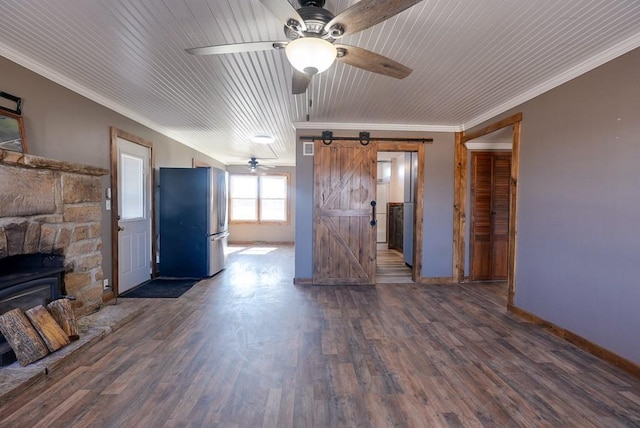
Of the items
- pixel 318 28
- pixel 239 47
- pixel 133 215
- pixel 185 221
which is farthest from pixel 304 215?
pixel 318 28

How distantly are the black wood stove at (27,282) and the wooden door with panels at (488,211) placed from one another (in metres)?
5.20

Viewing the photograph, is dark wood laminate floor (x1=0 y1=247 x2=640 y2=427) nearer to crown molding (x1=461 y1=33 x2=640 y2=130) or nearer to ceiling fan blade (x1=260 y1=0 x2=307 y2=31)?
ceiling fan blade (x1=260 y1=0 x2=307 y2=31)

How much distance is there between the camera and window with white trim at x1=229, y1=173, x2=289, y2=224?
8.79 m

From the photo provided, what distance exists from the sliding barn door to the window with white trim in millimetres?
4442

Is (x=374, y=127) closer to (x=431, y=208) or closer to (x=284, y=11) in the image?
(x=431, y=208)

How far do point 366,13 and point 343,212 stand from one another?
3.21 meters

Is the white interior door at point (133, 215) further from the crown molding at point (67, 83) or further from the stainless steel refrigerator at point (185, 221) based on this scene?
the crown molding at point (67, 83)

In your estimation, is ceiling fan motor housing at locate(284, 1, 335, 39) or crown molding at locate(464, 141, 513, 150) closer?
ceiling fan motor housing at locate(284, 1, 335, 39)

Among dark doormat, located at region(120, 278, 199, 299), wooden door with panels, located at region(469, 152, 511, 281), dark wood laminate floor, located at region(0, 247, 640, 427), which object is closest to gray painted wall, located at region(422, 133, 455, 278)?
wooden door with panels, located at region(469, 152, 511, 281)

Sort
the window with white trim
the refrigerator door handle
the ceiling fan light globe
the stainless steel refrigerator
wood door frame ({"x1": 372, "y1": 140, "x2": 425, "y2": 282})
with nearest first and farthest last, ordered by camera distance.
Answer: the ceiling fan light globe < wood door frame ({"x1": 372, "y1": 140, "x2": 425, "y2": 282}) < the stainless steel refrigerator < the refrigerator door handle < the window with white trim

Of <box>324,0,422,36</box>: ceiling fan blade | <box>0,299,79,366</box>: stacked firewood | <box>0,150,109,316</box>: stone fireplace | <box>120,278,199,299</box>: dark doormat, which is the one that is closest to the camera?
<box>324,0,422,36</box>: ceiling fan blade

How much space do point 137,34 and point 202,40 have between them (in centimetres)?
46

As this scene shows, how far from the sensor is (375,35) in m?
2.18

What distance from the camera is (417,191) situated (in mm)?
4645
